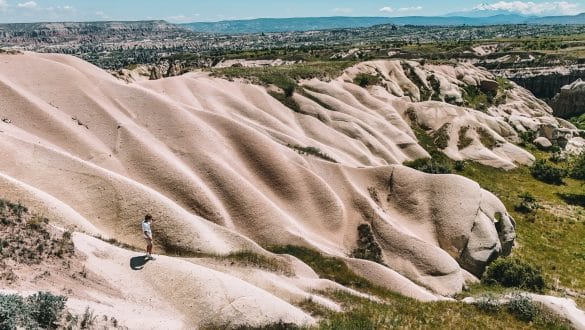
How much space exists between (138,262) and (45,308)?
23.0 feet

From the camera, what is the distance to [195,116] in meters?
45.7

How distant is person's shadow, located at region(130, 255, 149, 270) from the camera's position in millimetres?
21266

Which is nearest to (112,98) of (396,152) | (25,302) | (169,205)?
(169,205)

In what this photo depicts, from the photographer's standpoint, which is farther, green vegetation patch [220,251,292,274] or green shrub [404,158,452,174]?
green shrub [404,158,452,174]

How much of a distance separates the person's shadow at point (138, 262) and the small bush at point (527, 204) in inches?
Answer: 1920

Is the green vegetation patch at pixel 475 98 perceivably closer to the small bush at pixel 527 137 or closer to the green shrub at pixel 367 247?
the small bush at pixel 527 137

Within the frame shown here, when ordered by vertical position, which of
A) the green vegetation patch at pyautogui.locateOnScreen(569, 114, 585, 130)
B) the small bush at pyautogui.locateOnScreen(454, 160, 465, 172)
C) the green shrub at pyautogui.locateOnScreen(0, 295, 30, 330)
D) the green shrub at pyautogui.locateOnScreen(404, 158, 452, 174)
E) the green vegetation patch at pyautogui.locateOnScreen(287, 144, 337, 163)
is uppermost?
the green shrub at pyautogui.locateOnScreen(0, 295, 30, 330)

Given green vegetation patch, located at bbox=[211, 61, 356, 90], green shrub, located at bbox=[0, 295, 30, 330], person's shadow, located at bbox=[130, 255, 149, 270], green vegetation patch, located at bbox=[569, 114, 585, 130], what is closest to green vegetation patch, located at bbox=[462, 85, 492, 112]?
green vegetation patch, located at bbox=[569, 114, 585, 130]

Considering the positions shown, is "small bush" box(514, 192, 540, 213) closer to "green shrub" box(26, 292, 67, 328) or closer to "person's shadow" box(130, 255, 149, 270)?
"person's shadow" box(130, 255, 149, 270)

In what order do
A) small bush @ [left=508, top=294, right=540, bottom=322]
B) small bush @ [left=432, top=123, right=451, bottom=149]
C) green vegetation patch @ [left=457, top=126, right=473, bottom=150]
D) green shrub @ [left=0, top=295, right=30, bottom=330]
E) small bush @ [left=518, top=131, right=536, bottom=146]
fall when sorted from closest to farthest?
A: green shrub @ [left=0, top=295, right=30, bottom=330] < small bush @ [left=508, top=294, right=540, bottom=322] < small bush @ [left=432, top=123, right=451, bottom=149] < green vegetation patch @ [left=457, top=126, right=473, bottom=150] < small bush @ [left=518, top=131, right=536, bottom=146]

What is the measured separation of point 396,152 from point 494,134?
2245 centimetres

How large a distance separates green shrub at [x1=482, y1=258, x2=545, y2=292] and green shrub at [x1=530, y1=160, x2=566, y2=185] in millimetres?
35108

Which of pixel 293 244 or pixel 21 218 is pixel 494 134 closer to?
pixel 293 244

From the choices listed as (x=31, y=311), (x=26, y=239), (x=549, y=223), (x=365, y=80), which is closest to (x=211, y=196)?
(x=26, y=239)
